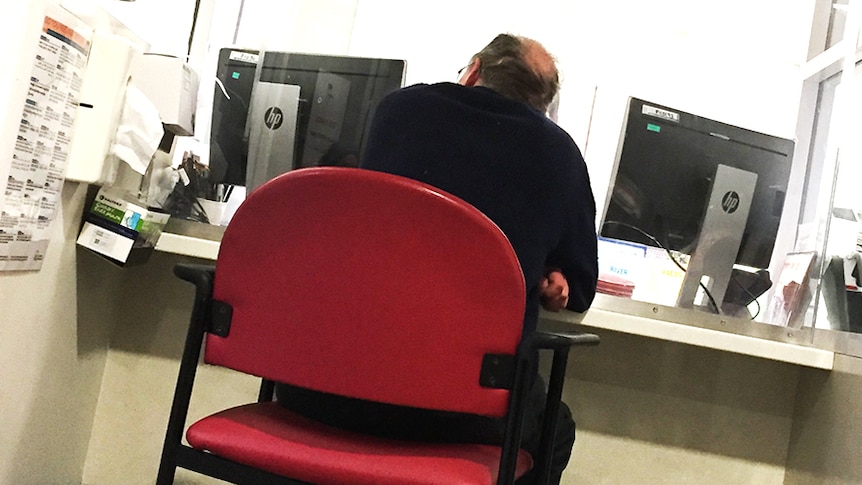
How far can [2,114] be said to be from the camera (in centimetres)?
120

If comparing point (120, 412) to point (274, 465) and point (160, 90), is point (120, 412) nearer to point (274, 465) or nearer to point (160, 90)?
point (160, 90)

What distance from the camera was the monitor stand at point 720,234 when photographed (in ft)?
6.39

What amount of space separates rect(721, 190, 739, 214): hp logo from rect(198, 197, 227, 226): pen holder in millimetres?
1320

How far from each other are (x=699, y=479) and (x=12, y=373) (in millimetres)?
1617

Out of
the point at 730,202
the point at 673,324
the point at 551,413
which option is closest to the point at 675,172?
the point at 730,202

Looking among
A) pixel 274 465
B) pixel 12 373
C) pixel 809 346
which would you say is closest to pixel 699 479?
pixel 809 346

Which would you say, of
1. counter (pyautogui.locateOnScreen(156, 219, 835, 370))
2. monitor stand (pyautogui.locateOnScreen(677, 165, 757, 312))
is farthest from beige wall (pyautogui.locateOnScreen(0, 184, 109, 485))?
monitor stand (pyautogui.locateOnScreen(677, 165, 757, 312))

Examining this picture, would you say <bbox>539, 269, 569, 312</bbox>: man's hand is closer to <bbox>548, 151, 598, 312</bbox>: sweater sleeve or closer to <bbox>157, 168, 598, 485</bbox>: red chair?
<bbox>548, 151, 598, 312</bbox>: sweater sleeve

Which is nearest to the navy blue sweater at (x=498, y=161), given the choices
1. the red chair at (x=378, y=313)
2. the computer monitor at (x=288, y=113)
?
the red chair at (x=378, y=313)

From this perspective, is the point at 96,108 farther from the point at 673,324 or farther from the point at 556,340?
the point at 673,324

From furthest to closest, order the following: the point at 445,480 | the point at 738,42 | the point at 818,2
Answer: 1. the point at 738,42
2. the point at 818,2
3. the point at 445,480

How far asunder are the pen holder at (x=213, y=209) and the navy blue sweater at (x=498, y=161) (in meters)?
0.75

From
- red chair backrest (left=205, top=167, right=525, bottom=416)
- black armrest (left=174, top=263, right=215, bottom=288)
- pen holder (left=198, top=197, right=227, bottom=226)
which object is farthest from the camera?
pen holder (left=198, top=197, right=227, bottom=226)

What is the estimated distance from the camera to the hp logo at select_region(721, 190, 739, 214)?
76.9 inches
